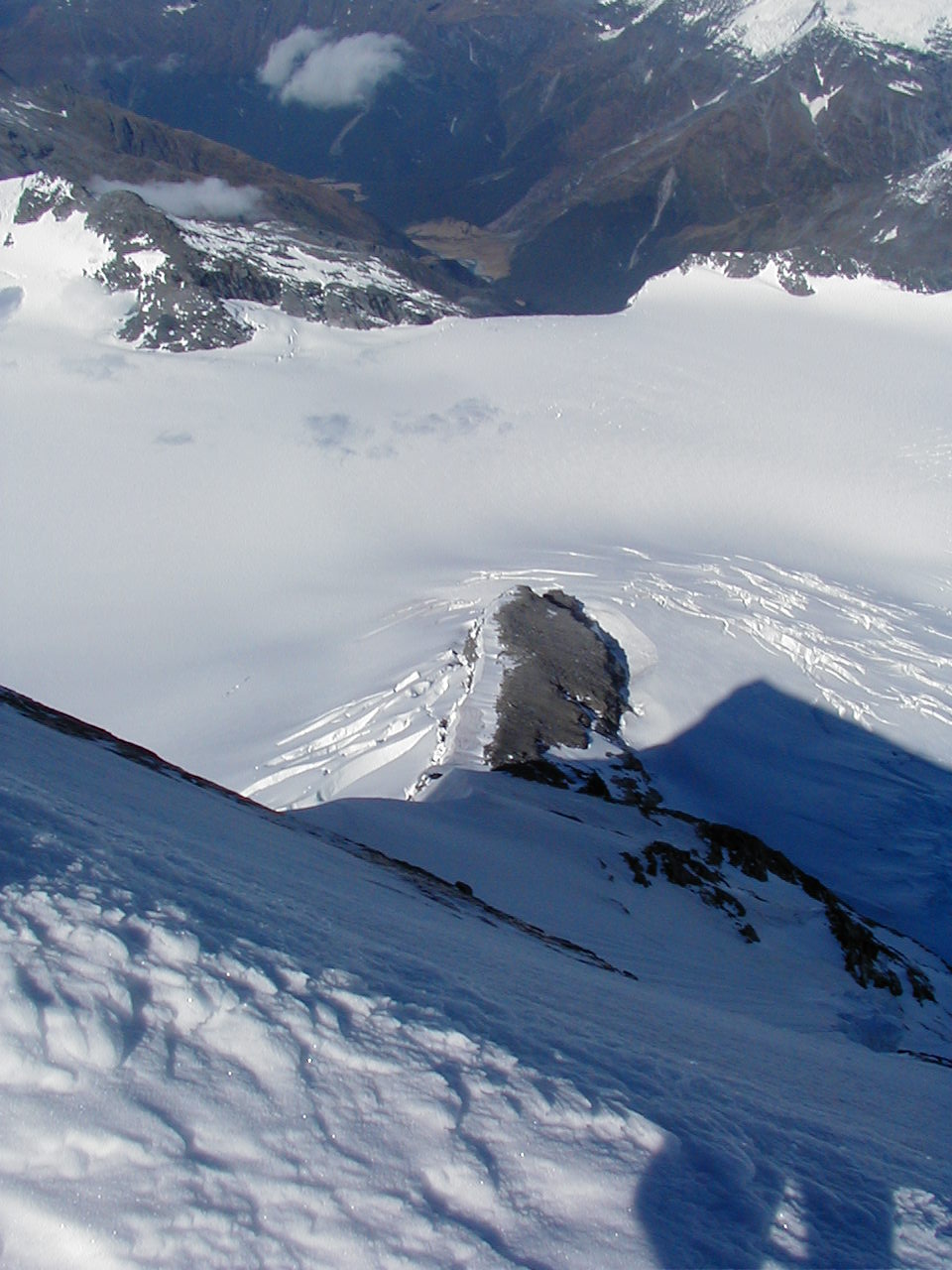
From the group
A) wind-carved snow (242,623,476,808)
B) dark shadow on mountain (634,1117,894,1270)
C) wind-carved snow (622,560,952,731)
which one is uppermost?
dark shadow on mountain (634,1117,894,1270)

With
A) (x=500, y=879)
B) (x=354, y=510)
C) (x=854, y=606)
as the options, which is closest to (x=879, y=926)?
(x=500, y=879)

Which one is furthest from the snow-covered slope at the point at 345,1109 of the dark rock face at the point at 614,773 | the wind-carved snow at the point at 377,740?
the wind-carved snow at the point at 377,740

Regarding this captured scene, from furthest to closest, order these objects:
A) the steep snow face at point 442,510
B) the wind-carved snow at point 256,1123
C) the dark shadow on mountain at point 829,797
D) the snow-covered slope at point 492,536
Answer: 1. the steep snow face at point 442,510
2. the snow-covered slope at point 492,536
3. the dark shadow on mountain at point 829,797
4. the wind-carved snow at point 256,1123

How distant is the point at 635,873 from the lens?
1645cm

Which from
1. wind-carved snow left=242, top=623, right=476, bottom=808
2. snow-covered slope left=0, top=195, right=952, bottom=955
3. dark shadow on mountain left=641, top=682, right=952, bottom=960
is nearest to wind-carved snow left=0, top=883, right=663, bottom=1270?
snow-covered slope left=0, top=195, right=952, bottom=955

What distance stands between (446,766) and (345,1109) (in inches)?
752

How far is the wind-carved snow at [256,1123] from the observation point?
264 centimetres

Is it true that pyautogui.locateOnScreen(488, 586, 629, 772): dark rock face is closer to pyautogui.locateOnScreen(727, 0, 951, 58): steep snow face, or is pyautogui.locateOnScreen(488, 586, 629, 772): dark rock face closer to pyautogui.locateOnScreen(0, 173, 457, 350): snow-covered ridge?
pyautogui.locateOnScreen(0, 173, 457, 350): snow-covered ridge

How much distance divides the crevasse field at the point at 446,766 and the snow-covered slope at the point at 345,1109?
0.02 metres

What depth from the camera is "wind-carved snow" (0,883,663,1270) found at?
2643mm

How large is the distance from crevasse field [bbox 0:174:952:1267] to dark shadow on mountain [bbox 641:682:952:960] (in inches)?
6.4

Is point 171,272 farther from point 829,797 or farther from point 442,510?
point 829,797

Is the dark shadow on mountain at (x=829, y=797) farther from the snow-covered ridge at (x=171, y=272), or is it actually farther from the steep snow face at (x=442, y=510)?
the snow-covered ridge at (x=171, y=272)

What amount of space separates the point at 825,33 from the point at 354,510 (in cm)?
19561
